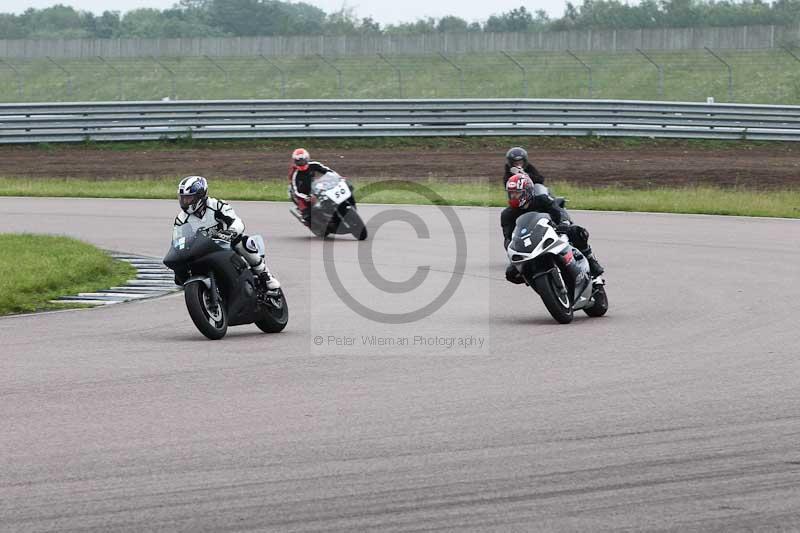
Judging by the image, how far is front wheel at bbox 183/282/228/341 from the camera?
1170cm

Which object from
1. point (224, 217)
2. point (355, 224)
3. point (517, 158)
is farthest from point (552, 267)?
point (355, 224)

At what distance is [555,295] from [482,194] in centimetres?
1751

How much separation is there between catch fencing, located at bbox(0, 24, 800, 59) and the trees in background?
3632cm

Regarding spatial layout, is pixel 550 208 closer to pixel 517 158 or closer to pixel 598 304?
pixel 598 304

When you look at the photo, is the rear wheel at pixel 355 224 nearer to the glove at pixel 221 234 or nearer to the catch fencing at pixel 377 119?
the glove at pixel 221 234

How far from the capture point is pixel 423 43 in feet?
190

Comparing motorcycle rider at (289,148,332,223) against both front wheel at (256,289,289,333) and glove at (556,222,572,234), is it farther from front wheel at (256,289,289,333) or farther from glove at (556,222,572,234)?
front wheel at (256,289,289,333)

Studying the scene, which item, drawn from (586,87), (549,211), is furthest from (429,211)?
(586,87)

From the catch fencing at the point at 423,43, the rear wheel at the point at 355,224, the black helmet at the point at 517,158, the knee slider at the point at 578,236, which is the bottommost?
the rear wheel at the point at 355,224

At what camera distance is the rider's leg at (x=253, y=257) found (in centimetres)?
1242

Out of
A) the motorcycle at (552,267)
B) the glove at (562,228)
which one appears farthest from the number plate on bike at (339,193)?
the motorcycle at (552,267)

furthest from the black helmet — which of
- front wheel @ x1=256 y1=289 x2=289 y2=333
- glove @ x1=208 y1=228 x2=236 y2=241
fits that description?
glove @ x1=208 y1=228 x2=236 y2=241

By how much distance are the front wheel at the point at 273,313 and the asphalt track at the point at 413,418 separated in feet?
0.61

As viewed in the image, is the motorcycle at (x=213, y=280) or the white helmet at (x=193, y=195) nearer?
the motorcycle at (x=213, y=280)
